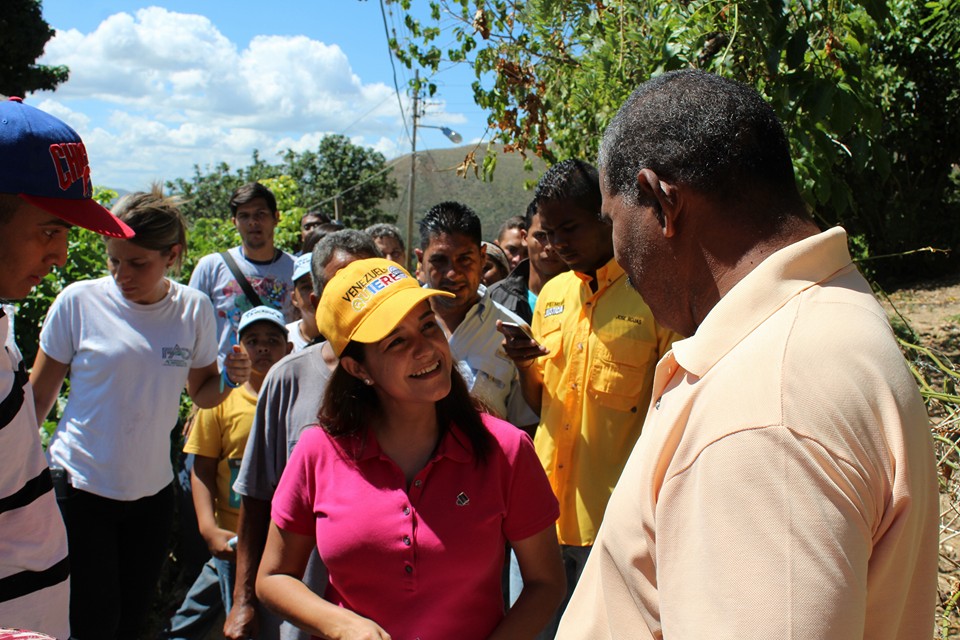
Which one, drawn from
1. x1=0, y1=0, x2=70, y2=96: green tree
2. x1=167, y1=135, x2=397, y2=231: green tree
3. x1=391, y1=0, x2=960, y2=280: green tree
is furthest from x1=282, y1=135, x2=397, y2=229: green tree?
x1=391, y1=0, x2=960, y2=280: green tree

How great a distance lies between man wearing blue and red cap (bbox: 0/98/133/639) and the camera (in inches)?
78.7

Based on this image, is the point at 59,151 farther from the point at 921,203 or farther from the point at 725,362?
the point at 921,203

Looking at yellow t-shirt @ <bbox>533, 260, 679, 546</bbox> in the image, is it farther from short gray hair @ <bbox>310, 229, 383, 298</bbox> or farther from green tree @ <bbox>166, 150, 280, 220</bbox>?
green tree @ <bbox>166, 150, 280, 220</bbox>

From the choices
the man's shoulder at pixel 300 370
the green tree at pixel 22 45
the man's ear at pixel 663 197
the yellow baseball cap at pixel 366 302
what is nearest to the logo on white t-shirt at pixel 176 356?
the man's shoulder at pixel 300 370

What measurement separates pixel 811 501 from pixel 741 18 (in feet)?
7.89

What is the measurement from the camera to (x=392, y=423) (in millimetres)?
2365

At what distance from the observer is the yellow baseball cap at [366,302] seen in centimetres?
230

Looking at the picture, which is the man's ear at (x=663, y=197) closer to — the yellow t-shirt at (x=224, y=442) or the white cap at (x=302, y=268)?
the yellow t-shirt at (x=224, y=442)

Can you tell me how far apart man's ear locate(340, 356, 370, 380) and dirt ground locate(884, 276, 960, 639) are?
1790 millimetres

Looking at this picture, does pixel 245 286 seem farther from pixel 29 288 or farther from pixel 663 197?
pixel 663 197

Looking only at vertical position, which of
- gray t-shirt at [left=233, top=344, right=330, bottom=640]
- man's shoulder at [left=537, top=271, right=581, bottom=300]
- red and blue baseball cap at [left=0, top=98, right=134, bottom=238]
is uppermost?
red and blue baseball cap at [left=0, top=98, right=134, bottom=238]

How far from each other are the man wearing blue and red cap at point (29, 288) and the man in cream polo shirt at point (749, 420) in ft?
4.70

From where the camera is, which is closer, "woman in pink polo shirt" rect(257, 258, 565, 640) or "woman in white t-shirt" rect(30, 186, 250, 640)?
"woman in pink polo shirt" rect(257, 258, 565, 640)

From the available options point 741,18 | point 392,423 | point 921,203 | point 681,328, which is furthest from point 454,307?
point 921,203
